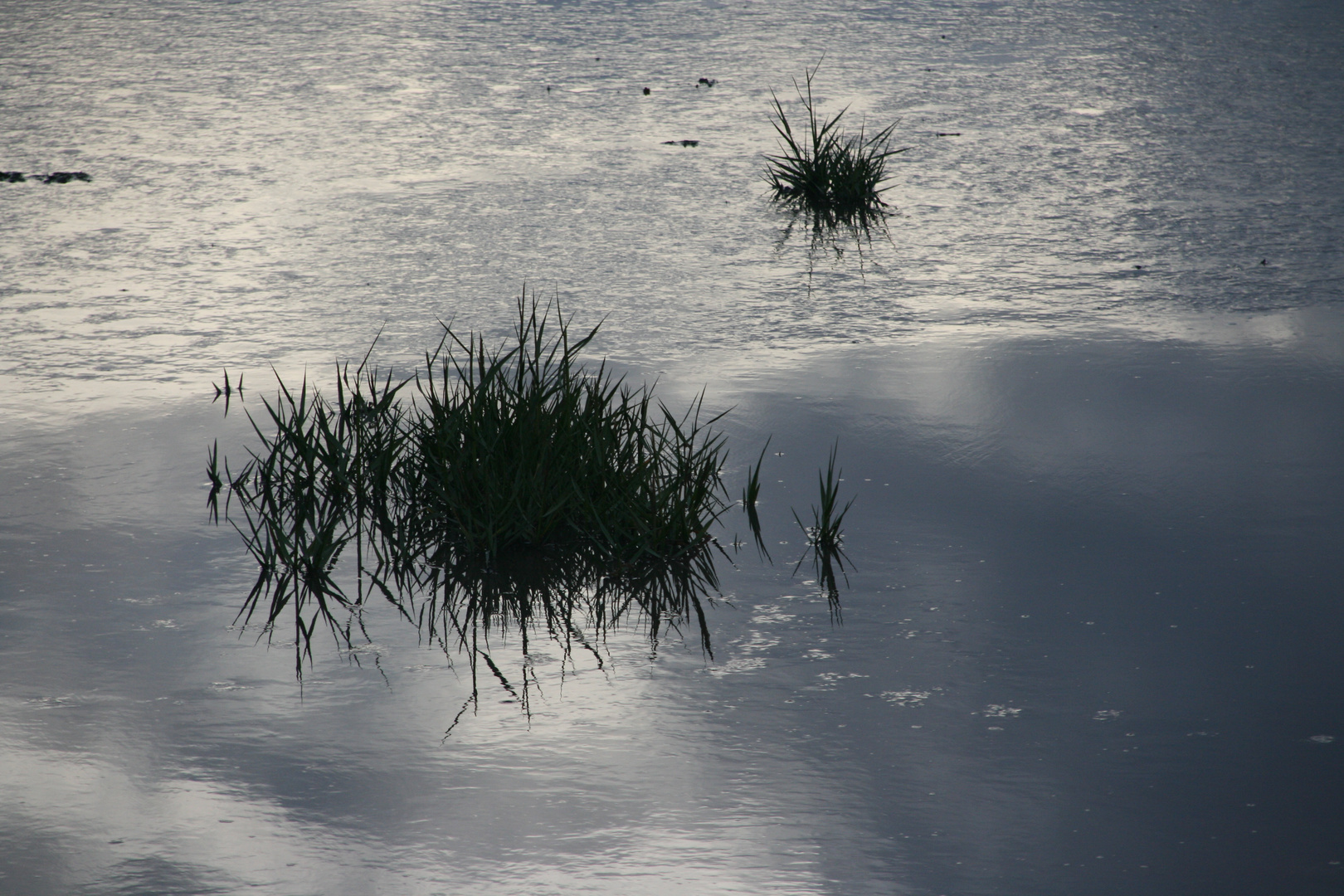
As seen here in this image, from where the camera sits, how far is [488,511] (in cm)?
290

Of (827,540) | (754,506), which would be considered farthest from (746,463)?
(827,540)

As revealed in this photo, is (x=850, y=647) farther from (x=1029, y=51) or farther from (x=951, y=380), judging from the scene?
(x=1029, y=51)

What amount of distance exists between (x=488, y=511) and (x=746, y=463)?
0.73 meters

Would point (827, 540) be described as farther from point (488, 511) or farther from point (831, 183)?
point (831, 183)

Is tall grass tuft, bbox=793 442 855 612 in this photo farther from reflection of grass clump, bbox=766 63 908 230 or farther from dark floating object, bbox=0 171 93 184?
dark floating object, bbox=0 171 93 184

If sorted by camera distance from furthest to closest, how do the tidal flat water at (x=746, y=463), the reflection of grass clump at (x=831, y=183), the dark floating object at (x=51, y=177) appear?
the dark floating object at (x=51, y=177) → the reflection of grass clump at (x=831, y=183) → the tidal flat water at (x=746, y=463)

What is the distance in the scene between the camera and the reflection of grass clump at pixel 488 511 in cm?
283

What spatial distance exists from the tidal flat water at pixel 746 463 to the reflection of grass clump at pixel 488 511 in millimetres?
112

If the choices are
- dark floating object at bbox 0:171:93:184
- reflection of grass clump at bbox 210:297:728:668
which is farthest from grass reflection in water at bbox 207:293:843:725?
dark floating object at bbox 0:171:93:184

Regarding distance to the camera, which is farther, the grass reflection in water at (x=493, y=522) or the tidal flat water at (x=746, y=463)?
the grass reflection in water at (x=493, y=522)

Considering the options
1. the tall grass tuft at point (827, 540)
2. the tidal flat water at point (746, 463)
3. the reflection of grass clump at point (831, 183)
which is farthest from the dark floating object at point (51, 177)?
the tall grass tuft at point (827, 540)

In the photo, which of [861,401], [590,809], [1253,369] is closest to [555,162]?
[861,401]

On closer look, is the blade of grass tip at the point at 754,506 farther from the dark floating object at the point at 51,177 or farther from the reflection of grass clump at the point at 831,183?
the dark floating object at the point at 51,177

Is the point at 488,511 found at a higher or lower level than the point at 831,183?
lower
